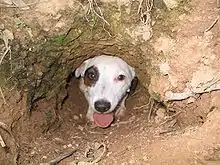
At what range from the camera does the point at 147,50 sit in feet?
13.5

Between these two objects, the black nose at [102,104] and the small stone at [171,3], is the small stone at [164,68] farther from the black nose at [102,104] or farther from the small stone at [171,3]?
the black nose at [102,104]

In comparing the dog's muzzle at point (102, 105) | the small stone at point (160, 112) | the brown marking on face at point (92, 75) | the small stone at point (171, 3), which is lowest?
the dog's muzzle at point (102, 105)

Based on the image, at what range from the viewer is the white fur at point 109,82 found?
194 inches

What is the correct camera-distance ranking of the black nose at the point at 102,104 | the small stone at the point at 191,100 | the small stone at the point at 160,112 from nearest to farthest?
the small stone at the point at 191,100
the small stone at the point at 160,112
the black nose at the point at 102,104

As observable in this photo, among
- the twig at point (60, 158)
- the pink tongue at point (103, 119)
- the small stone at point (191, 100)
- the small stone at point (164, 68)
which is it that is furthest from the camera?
the pink tongue at point (103, 119)

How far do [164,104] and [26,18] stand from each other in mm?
1380

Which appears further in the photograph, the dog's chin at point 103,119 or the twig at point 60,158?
the dog's chin at point 103,119

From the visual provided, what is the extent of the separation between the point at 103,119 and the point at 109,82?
1.36ft

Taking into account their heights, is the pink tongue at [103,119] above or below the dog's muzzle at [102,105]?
below

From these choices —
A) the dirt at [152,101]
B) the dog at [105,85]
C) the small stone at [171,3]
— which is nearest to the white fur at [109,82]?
the dog at [105,85]

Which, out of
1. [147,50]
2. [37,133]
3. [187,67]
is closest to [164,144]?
[187,67]

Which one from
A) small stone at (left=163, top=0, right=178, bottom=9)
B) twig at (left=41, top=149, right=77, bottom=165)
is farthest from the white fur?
small stone at (left=163, top=0, right=178, bottom=9)

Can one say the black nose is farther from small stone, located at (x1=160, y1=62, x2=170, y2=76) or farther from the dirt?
small stone, located at (x1=160, y1=62, x2=170, y2=76)

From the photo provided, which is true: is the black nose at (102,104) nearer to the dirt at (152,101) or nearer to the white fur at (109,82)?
the white fur at (109,82)
